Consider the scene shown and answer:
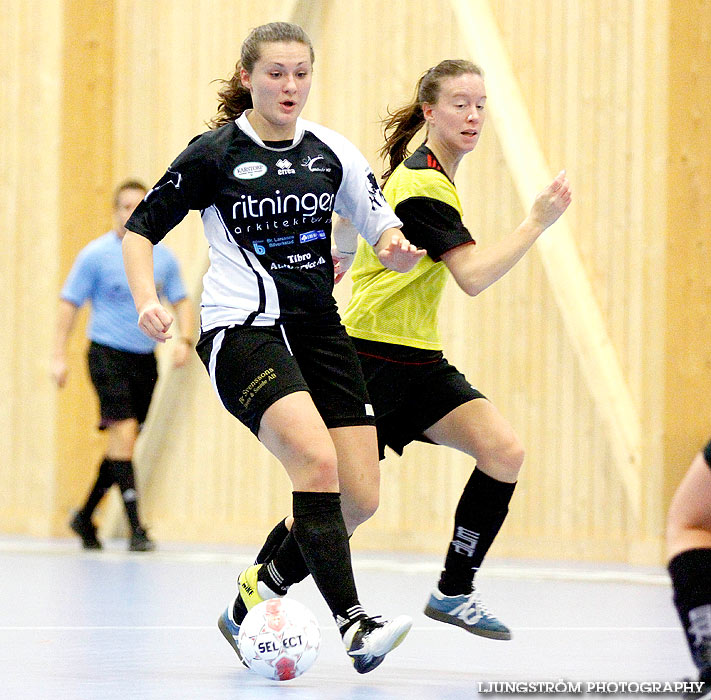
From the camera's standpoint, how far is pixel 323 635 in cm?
507

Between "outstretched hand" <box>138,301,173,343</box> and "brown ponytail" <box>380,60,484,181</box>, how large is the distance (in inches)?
50.2

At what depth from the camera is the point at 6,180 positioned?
1041 centimetres

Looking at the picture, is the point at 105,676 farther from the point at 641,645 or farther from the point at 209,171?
the point at 641,645

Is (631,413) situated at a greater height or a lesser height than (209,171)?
lesser

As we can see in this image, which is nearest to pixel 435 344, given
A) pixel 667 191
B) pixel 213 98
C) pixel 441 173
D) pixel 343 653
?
pixel 441 173

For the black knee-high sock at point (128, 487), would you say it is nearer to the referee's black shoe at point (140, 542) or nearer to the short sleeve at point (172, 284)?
the referee's black shoe at point (140, 542)

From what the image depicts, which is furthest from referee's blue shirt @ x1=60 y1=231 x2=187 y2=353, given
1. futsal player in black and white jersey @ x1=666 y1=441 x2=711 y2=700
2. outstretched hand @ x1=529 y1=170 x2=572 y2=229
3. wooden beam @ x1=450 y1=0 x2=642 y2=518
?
futsal player in black and white jersey @ x1=666 y1=441 x2=711 y2=700

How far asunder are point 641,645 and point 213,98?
244 inches

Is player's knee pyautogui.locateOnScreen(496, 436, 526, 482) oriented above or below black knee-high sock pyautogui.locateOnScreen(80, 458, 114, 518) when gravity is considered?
above

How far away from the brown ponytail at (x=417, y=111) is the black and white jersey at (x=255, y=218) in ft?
2.38

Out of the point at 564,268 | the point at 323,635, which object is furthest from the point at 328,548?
the point at 564,268

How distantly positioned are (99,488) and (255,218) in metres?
4.97

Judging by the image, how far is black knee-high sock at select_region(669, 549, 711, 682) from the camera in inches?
115

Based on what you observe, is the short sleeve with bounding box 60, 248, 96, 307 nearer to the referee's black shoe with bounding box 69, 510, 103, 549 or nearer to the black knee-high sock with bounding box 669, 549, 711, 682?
the referee's black shoe with bounding box 69, 510, 103, 549
